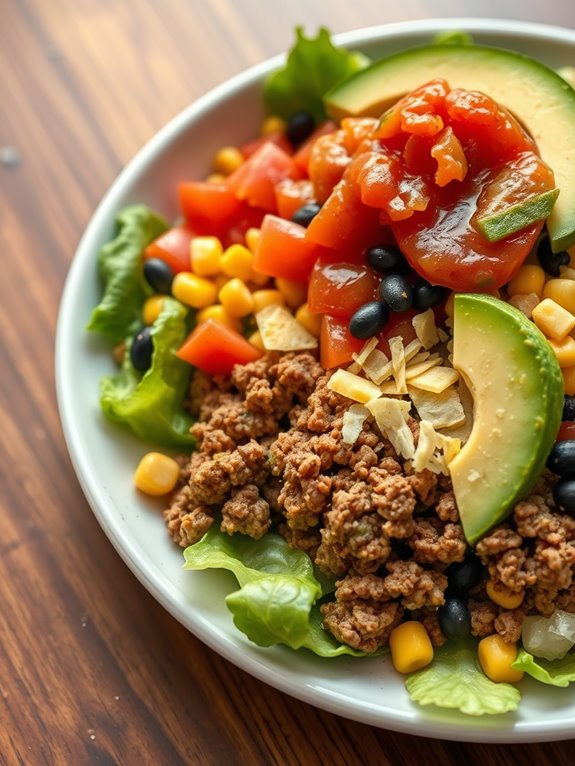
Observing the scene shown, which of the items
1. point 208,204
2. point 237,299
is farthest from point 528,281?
point 208,204

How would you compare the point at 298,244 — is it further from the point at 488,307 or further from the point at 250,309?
the point at 488,307

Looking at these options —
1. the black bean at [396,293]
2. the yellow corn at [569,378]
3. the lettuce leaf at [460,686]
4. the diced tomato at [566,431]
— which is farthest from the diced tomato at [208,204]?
the lettuce leaf at [460,686]

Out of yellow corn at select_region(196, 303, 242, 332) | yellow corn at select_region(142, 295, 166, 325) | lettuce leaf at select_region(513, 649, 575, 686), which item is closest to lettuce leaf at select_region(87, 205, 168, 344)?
yellow corn at select_region(142, 295, 166, 325)

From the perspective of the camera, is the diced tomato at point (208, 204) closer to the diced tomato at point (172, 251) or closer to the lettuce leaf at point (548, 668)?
the diced tomato at point (172, 251)

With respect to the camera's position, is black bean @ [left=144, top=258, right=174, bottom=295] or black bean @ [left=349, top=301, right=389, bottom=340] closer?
black bean @ [left=349, top=301, right=389, bottom=340]

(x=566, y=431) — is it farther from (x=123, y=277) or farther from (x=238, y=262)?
(x=123, y=277)

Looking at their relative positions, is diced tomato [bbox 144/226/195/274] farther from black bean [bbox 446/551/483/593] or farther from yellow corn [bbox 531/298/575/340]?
black bean [bbox 446/551/483/593]

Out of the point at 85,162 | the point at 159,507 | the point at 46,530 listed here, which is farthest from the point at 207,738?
the point at 85,162
